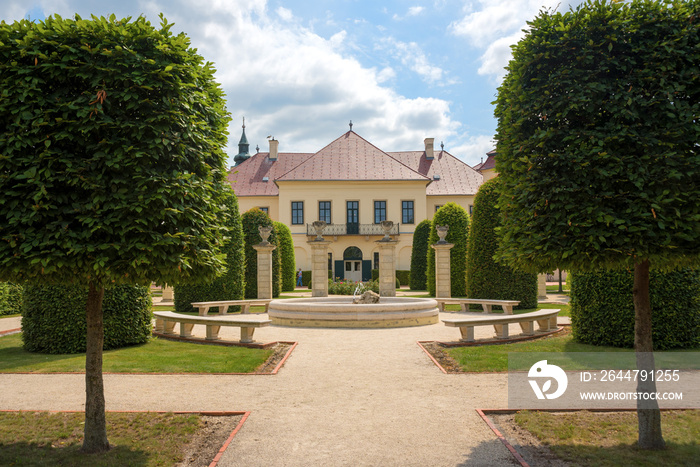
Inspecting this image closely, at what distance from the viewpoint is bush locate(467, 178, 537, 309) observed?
1688 cm

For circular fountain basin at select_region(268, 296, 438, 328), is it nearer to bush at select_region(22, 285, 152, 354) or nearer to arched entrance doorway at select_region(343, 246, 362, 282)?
bush at select_region(22, 285, 152, 354)

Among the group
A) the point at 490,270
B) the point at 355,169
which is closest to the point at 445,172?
the point at 355,169

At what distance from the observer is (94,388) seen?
467 cm

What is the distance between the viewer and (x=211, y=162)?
17.1 ft

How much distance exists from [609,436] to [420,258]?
23698 mm

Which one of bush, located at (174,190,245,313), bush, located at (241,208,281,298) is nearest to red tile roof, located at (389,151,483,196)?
bush, located at (241,208,281,298)

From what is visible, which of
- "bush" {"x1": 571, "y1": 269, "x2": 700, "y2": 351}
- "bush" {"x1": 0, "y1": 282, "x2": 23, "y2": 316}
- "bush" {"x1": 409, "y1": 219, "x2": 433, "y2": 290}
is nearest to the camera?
"bush" {"x1": 571, "y1": 269, "x2": 700, "y2": 351}

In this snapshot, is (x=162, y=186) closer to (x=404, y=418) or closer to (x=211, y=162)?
(x=211, y=162)

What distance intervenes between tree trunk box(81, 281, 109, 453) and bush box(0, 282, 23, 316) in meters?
15.2

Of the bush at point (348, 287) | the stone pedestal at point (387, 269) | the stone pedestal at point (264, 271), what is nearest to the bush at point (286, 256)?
the bush at point (348, 287)

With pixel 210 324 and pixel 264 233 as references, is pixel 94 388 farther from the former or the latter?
pixel 264 233

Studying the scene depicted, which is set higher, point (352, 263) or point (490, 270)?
point (352, 263)

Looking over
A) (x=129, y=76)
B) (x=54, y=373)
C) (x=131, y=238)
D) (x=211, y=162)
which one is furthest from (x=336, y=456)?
(x=54, y=373)

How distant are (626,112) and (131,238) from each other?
4352mm
